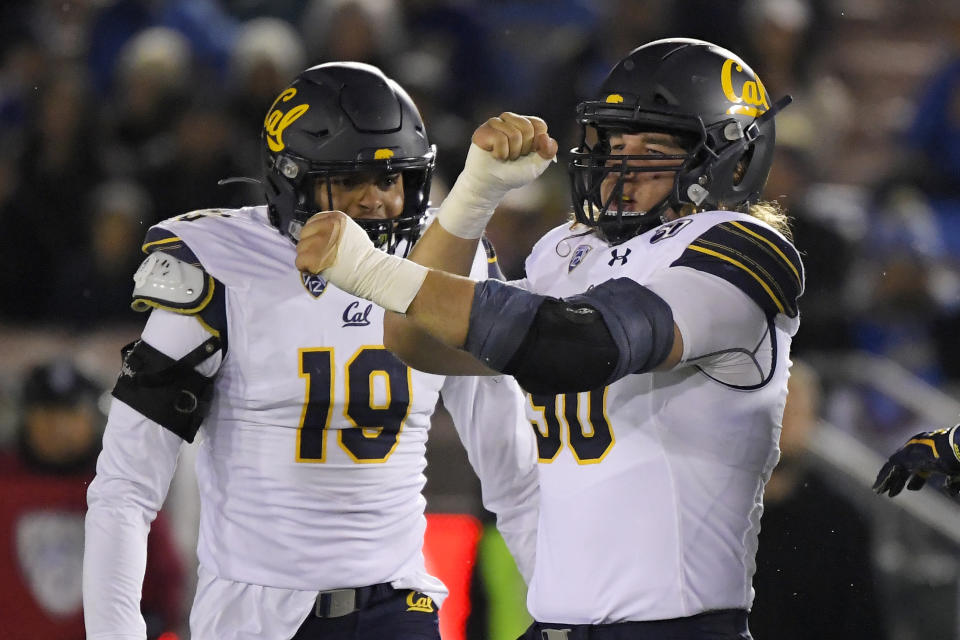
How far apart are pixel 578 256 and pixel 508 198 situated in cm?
312

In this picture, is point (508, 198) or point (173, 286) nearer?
point (173, 286)

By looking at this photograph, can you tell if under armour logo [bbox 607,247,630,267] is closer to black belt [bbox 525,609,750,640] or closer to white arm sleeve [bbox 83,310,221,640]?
black belt [bbox 525,609,750,640]

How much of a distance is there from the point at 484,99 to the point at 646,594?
14.8 ft

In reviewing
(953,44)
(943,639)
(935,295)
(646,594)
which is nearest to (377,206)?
(646,594)

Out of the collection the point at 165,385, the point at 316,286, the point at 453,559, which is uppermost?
the point at 316,286

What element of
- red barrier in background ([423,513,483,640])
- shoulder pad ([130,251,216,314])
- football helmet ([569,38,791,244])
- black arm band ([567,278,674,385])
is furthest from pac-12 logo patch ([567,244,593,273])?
red barrier in background ([423,513,483,640])

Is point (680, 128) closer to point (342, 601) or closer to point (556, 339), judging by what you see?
point (556, 339)

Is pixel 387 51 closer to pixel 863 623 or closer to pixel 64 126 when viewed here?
pixel 64 126

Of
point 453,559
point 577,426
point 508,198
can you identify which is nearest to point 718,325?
point 577,426

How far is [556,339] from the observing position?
6.17ft

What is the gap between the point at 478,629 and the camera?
4160 mm

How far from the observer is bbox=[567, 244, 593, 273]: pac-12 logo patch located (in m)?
2.46

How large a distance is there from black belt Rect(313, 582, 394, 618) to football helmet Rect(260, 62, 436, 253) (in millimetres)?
724

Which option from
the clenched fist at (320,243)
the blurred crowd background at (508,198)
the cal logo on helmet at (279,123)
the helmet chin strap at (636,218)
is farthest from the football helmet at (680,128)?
the blurred crowd background at (508,198)
